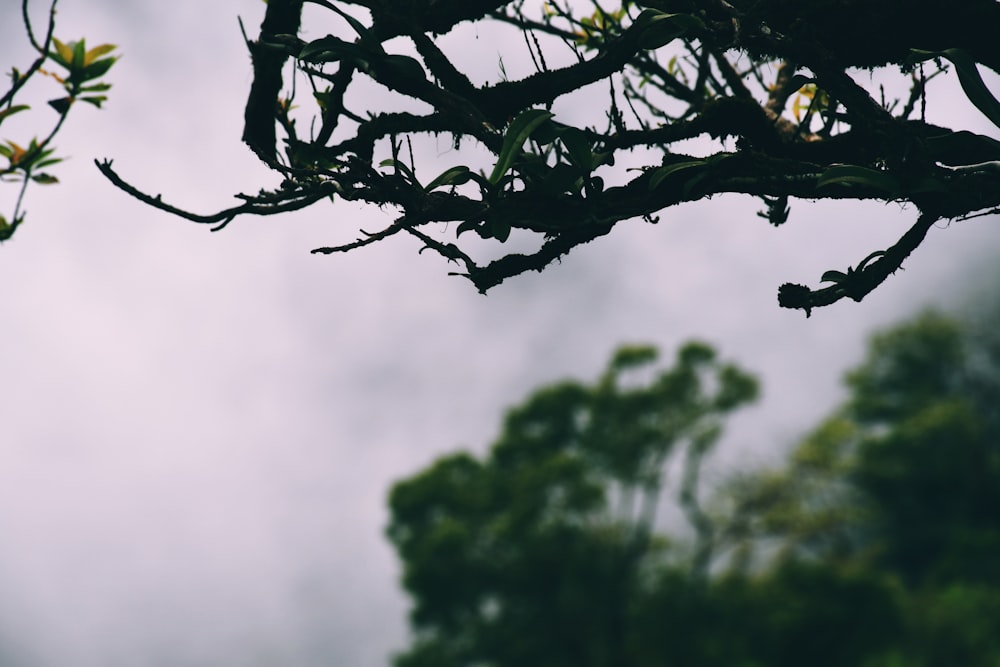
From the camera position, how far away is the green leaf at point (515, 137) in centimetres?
173

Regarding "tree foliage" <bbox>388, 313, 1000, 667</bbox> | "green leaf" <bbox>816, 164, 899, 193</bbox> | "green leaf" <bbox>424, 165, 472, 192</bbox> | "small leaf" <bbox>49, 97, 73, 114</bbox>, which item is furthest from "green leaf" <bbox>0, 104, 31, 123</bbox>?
"tree foliage" <bbox>388, 313, 1000, 667</bbox>

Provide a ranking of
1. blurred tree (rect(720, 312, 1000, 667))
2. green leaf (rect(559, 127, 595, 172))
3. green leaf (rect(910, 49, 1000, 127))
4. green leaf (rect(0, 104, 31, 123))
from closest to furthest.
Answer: green leaf (rect(910, 49, 1000, 127)), green leaf (rect(559, 127, 595, 172)), green leaf (rect(0, 104, 31, 123)), blurred tree (rect(720, 312, 1000, 667))

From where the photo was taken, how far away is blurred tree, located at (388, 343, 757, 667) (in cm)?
2073

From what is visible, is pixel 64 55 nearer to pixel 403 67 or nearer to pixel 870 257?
pixel 403 67

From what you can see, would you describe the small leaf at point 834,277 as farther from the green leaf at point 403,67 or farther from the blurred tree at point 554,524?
the blurred tree at point 554,524

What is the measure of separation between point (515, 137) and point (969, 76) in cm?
101

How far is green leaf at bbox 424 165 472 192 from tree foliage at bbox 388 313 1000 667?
18.5m

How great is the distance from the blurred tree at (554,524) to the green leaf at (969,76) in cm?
1948

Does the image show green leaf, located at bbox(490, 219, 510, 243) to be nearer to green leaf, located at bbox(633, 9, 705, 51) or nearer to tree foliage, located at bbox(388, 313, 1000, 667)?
green leaf, located at bbox(633, 9, 705, 51)

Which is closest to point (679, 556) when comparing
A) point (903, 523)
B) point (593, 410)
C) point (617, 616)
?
point (617, 616)

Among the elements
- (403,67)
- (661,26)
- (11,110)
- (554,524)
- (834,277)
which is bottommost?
(834,277)

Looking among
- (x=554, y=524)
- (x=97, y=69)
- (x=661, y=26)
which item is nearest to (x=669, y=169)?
(x=661, y=26)

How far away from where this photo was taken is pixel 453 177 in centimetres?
186

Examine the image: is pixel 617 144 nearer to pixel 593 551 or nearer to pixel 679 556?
pixel 593 551
